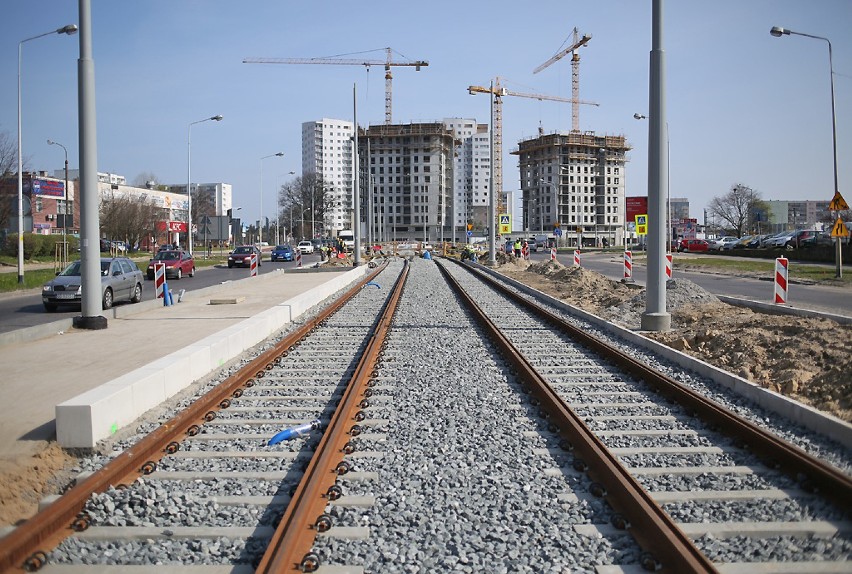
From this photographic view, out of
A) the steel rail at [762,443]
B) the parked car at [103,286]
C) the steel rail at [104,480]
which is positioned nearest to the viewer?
the steel rail at [104,480]

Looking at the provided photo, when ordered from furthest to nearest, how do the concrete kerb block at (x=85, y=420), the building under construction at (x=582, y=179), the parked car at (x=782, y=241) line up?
the building under construction at (x=582, y=179), the parked car at (x=782, y=241), the concrete kerb block at (x=85, y=420)

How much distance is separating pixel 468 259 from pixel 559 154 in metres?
116

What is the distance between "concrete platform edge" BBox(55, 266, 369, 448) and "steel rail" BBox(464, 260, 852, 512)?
606 centimetres

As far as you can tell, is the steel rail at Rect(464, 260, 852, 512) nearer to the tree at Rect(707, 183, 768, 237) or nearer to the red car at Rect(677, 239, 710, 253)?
the red car at Rect(677, 239, 710, 253)

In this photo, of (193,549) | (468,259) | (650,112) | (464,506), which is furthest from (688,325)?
(468,259)

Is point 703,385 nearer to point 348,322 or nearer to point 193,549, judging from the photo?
point 193,549

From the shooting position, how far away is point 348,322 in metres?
17.5

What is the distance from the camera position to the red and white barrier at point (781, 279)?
16672 mm

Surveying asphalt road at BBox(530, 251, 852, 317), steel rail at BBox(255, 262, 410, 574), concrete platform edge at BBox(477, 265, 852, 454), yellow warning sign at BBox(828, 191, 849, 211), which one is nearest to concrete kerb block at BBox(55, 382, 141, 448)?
steel rail at BBox(255, 262, 410, 574)

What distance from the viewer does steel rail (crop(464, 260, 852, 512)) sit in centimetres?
541

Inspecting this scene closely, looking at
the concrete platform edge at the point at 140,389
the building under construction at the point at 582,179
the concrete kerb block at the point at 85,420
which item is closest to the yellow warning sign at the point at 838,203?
the concrete platform edge at the point at 140,389

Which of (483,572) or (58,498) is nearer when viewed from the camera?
(483,572)

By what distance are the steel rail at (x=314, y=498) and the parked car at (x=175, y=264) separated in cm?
3396

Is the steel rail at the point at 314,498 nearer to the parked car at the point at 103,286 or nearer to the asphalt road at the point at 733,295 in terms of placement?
the asphalt road at the point at 733,295
